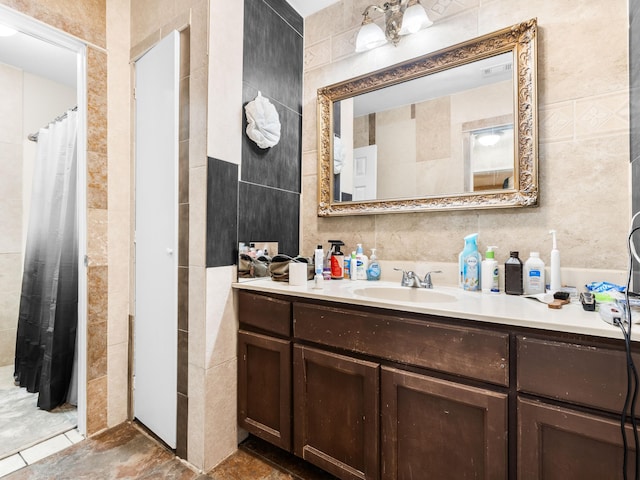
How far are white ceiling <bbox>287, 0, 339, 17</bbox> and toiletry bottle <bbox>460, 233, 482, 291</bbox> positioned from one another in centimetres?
163

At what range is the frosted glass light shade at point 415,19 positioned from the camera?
1.52m

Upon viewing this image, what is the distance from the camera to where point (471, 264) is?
1.37 metres

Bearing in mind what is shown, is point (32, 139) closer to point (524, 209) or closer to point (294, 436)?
point (294, 436)

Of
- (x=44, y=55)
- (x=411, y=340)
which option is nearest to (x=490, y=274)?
(x=411, y=340)

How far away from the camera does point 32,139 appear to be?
7.72 ft

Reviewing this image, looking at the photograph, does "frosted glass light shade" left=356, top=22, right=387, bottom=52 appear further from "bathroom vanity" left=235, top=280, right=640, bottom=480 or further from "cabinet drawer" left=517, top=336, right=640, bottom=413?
"cabinet drawer" left=517, top=336, right=640, bottom=413

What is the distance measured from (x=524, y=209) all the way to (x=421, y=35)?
1.03m

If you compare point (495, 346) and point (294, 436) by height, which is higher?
point (495, 346)

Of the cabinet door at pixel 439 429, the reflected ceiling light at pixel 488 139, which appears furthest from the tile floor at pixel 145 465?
the reflected ceiling light at pixel 488 139

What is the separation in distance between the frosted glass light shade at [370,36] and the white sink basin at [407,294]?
1315 millimetres

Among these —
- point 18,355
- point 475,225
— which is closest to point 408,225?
point 475,225

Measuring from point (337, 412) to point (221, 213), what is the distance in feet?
3.25

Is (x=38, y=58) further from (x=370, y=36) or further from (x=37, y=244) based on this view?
(x=370, y=36)

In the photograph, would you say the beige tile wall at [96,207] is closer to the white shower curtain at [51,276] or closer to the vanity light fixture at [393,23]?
the white shower curtain at [51,276]
